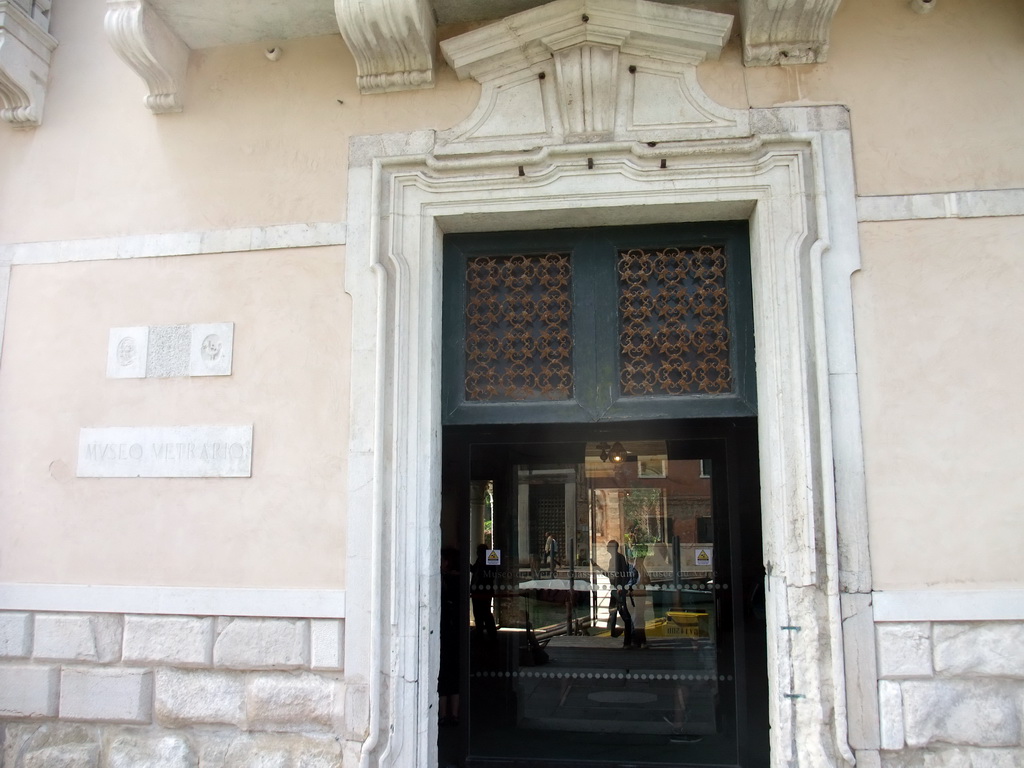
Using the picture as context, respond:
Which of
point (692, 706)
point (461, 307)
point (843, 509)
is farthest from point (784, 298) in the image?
point (692, 706)

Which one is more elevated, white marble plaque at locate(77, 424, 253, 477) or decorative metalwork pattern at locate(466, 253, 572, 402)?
decorative metalwork pattern at locate(466, 253, 572, 402)

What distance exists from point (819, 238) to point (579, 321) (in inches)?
49.3

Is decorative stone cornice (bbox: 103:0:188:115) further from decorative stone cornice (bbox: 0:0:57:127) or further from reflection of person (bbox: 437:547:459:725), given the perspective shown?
reflection of person (bbox: 437:547:459:725)

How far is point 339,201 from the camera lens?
427cm

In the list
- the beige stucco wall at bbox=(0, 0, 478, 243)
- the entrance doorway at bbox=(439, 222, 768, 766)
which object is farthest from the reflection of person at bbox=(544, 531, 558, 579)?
the beige stucco wall at bbox=(0, 0, 478, 243)

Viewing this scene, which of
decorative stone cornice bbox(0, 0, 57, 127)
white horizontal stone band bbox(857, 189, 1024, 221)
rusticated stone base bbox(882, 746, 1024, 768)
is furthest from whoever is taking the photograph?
decorative stone cornice bbox(0, 0, 57, 127)

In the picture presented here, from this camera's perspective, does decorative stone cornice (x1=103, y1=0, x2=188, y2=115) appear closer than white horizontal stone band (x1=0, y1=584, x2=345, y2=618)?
No

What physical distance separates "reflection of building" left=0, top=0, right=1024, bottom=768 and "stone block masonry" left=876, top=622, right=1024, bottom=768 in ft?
0.05

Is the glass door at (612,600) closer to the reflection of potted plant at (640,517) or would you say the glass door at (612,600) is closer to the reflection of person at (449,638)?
the reflection of potted plant at (640,517)

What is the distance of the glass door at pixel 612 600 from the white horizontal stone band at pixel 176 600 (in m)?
1.57

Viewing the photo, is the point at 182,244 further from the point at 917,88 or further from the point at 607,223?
the point at 917,88

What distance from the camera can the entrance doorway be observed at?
165 inches

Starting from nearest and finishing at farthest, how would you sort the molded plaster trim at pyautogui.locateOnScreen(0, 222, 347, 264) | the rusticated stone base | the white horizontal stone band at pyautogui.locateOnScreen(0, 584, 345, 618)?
the rusticated stone base, the white horizontal stone band at pyautogui.locateOnScreen(0, 584, 345, 618), the molded plaster trim at pyautogui.locateOnScreen(0, 222, 347, 264)

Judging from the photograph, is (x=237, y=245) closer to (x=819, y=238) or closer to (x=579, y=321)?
(x=579, y=321)
